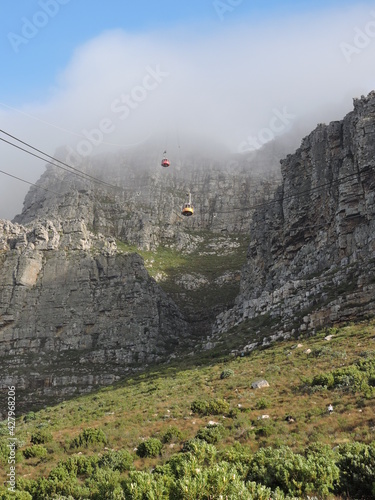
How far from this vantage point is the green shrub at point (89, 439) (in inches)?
765

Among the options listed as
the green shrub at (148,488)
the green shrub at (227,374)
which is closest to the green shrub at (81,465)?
the green shrub at (148,488)

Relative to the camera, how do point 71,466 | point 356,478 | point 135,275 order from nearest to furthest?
point 356,478
point 71,466
point 135,275

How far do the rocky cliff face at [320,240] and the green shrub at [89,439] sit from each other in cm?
2314

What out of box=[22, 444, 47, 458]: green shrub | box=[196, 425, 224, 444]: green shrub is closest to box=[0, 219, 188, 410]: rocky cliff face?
box=[22, 444, 47, 458]: green shrub

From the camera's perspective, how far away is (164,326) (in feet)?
241

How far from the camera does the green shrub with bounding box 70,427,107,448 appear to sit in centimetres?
1944

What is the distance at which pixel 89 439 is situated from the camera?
19.6 m

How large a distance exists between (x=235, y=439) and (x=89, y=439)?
7484 millimetres

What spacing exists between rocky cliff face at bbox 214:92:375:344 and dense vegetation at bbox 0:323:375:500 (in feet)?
27.0

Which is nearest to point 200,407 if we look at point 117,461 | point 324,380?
point 324,380

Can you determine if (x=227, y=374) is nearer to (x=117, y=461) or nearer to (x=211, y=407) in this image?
(x=211, y=407)

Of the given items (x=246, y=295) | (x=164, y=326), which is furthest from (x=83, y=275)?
(x=246, y=295)

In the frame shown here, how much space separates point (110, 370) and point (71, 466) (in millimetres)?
48837

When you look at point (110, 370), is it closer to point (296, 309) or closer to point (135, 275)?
point (135, 275)
